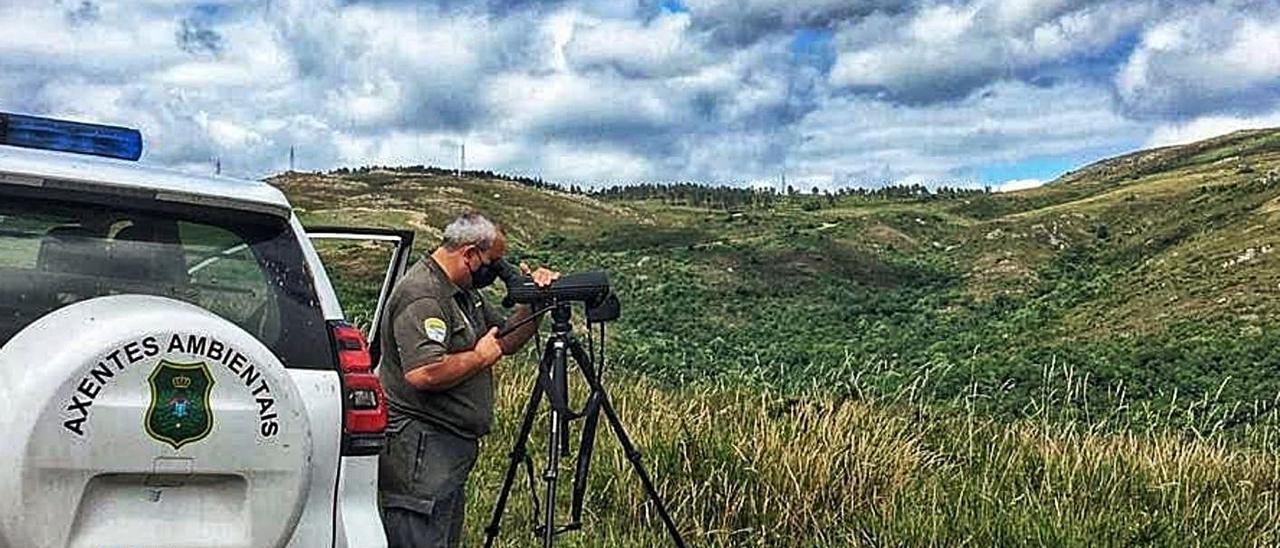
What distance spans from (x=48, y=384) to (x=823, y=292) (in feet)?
203

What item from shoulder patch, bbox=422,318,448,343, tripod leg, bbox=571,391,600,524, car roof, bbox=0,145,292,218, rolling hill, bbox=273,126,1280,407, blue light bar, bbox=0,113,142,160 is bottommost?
rolling hill, bbox=273,126,1280,407

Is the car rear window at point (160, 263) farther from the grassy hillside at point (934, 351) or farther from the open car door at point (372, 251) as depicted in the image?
the grassy hillside at point (934, 351)

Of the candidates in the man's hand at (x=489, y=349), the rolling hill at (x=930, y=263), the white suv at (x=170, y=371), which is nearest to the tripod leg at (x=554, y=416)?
the man's hand at (x=489, y=349)

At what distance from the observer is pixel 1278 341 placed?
120 feet

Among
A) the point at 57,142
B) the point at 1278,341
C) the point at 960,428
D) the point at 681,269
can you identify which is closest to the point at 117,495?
the point at 57,142

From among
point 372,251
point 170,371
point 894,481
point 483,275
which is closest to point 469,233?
point 483,275

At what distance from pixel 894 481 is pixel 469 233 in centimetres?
309

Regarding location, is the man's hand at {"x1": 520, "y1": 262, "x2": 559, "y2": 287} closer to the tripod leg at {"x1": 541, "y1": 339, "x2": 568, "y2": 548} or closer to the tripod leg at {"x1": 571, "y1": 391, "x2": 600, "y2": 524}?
the tripod leg at {"x1": 541, "y1": 339, "x2": 568, "y2": 548}

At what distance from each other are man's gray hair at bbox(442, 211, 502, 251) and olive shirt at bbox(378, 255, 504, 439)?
4.3 inches

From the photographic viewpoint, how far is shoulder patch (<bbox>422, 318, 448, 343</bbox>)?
4771mm

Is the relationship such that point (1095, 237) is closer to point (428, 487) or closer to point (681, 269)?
point (681, 269)

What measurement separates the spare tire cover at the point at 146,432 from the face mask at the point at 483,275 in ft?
7.06

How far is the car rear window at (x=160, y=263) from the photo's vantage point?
298cm

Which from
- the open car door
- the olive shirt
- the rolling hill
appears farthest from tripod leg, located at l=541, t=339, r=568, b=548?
the rolling hill
